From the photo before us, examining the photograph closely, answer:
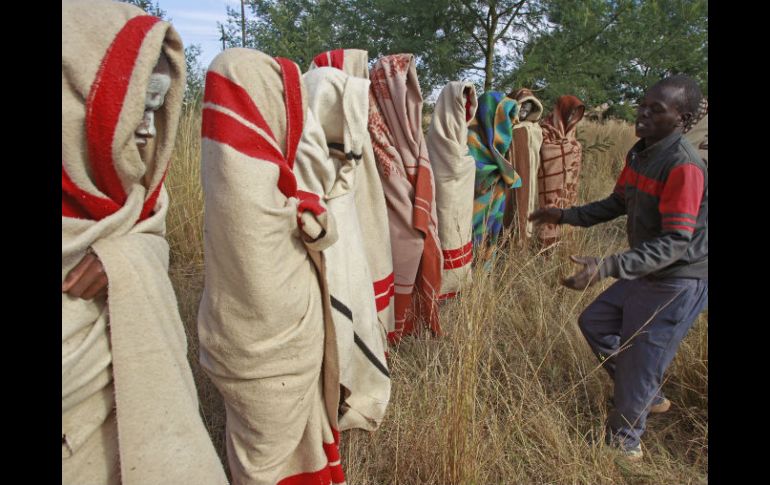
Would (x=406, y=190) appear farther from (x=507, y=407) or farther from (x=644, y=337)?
(x=644, y=337)

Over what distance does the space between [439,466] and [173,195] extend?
2.93 metres

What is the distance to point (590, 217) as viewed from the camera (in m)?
2.65

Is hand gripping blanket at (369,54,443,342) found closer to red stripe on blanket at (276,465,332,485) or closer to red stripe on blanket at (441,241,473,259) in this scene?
red stripe on blanket at (441,241,473,259)

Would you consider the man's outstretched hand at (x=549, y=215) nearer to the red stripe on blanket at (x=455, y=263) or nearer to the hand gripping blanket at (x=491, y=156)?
the red stripe on blanket at (x=455, y=263)

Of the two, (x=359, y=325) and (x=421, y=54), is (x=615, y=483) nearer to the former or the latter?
(x=359, y=325)

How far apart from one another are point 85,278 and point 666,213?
78.8 inches

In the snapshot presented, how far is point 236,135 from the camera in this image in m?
1.35

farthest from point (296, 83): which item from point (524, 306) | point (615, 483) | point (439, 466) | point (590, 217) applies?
point (524, 306)

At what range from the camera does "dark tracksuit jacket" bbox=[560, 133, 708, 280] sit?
1.93 m

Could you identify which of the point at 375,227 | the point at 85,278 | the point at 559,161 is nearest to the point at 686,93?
the point at 375,227

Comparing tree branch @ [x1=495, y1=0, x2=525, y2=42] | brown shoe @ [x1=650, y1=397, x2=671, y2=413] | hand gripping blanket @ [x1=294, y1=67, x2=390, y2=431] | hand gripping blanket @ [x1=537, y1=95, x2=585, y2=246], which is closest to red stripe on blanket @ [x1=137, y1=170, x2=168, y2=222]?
hand gripping blanket @ [x1=294, y1=67, x2=390, y2=431]

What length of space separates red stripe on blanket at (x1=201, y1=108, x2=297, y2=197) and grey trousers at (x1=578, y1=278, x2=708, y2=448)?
1.66 meters

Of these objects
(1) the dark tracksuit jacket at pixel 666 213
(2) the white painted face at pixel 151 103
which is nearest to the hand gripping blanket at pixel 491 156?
(1) the dark tracksuit jacket at pixel 666 213

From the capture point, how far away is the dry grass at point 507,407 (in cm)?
183
